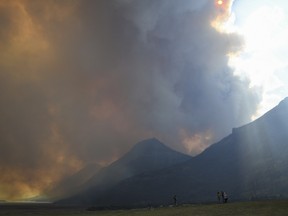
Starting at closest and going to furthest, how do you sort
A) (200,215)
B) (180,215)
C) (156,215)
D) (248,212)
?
(248,212) < (200,215) < (180,215) < (156,215)

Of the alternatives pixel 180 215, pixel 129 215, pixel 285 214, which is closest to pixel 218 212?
pixel 180 215

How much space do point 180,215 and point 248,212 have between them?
13012mm

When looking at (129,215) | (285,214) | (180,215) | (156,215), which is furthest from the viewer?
(129,215)

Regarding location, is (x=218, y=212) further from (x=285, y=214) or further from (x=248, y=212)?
(x=285, y=214)

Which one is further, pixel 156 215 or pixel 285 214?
pixel 156 215

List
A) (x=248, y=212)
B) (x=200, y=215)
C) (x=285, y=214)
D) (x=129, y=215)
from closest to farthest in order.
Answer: (x=285, y=214) < (x=248, y=212) < (x=200, y=215) < (x=129, y=215)

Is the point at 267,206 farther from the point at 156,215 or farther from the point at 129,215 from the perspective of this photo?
the point at 129,215

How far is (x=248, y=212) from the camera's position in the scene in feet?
179

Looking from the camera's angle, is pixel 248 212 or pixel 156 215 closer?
pixel 248 212

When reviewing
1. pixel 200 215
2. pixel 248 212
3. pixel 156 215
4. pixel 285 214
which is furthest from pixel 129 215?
pixel 285 214

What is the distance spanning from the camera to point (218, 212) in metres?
59.1

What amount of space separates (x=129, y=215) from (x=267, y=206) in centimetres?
3014

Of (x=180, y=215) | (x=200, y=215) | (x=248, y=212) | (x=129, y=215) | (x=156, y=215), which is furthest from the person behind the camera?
(x=129, y=215)

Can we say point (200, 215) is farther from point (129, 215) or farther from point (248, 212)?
point (129, 215)
